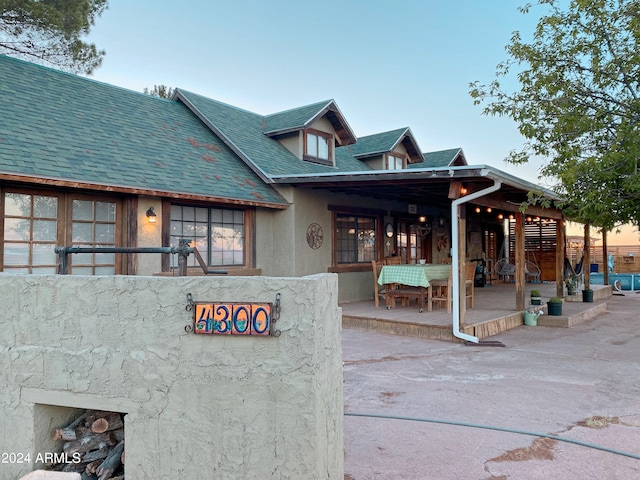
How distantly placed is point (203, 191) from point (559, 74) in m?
5.79

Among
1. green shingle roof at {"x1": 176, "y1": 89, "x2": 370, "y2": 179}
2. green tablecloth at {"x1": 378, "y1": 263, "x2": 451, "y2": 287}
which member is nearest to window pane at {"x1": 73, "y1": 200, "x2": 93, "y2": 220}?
green shingle roof at {"x1": 176, "y1": 89, "x2": 370, "y2": 179}

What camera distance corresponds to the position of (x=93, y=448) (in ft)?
9.75

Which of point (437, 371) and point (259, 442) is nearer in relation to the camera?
point (259, 442)

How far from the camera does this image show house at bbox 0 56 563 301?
6.30 metres

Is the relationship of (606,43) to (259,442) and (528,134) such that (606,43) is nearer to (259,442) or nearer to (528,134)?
(528,134)

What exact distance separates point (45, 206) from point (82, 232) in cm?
59

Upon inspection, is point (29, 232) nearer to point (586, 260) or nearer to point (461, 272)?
point (461, 272)

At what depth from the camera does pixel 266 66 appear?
15.0 meters

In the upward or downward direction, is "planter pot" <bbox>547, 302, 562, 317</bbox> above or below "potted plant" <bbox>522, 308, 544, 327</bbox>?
above

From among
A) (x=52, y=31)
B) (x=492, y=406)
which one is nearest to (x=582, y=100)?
(x=492, y=406)

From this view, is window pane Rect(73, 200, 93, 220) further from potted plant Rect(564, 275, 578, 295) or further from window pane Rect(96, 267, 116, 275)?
potted plant Rect(564, 275, 578, 295)

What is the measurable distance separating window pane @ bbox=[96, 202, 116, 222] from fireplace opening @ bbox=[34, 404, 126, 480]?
4.35 metres

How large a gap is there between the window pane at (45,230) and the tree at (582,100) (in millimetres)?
6639

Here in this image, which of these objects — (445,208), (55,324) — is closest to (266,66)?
(445,208)
